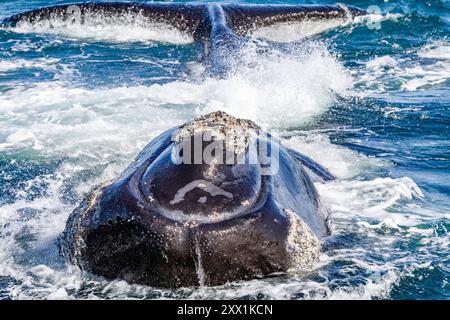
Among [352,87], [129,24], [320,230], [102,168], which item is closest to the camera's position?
[320,230]

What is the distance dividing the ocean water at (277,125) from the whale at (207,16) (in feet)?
0.91

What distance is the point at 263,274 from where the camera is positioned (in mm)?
5602

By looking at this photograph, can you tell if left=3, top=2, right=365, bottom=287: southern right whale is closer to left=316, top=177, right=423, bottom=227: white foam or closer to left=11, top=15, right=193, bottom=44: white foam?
left=316, top=177, right=423, bottom=227: white foam

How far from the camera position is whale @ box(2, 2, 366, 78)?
1692cm

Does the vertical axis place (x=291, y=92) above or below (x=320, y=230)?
above

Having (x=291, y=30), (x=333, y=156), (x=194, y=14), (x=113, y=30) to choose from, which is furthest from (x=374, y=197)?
(x=113, y=30)

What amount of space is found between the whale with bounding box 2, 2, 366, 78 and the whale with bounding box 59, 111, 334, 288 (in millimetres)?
10144

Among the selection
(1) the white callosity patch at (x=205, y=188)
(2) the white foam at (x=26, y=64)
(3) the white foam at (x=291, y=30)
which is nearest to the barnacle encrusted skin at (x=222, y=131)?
(1) the white callosity patch at (x=205, y=188)

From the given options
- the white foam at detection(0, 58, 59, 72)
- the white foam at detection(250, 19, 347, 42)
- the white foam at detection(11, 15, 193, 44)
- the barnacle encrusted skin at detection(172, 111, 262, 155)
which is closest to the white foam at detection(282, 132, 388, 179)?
the barnacle encrusted skin at detection(172, 111, 262, 155)

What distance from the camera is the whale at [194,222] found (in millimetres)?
5355
